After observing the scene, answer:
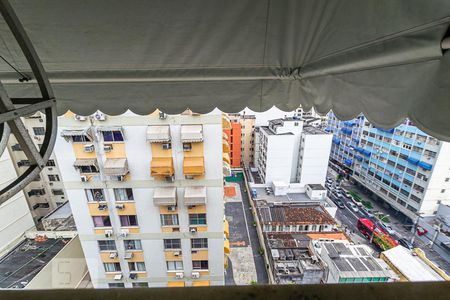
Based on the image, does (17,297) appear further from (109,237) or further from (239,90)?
(109,237)

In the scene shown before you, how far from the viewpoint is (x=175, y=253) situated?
428cm

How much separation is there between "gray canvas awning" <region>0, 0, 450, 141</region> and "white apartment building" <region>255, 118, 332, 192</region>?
1021 centimetres

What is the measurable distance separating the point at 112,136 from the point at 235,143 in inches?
Result: 444

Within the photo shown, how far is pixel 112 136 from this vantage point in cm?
350

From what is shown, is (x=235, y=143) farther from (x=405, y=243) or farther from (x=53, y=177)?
(x=405, y=243)

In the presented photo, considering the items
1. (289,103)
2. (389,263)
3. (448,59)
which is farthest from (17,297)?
(389,263)

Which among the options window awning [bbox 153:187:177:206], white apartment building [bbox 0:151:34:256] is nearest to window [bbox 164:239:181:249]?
window awning [bbox 153:187:177:206]

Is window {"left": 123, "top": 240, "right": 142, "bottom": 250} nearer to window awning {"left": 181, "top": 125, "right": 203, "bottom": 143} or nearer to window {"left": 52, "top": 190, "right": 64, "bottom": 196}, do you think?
window awning {"left": 181, "top": 125, "right": 203, "bottom": 143}

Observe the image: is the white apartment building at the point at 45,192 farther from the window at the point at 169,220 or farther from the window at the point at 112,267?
the window at the point at 169,220

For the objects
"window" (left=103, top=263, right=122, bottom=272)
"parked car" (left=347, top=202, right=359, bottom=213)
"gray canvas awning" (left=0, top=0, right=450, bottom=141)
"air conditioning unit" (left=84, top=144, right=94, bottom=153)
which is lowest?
"parked car" (left=347, top=202, right=359, bottom=213)

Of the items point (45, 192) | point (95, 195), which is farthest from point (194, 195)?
point (45, 192)

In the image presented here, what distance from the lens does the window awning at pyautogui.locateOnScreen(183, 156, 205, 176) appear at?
11.9ft

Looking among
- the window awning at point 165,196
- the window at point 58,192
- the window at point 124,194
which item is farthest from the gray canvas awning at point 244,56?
the window at point 58,192

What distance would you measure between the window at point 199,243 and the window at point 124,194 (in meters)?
1.61
